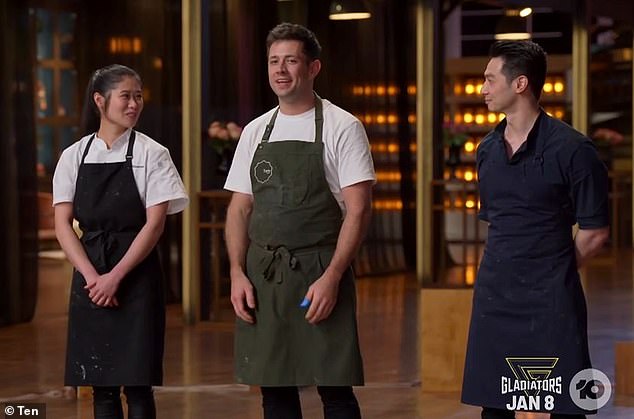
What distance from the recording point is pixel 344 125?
3.70 m

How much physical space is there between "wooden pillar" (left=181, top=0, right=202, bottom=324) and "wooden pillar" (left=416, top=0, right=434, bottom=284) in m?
2.88

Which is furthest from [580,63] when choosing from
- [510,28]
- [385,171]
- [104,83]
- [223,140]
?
[104,83]

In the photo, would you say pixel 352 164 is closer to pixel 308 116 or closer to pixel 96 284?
pixel 308 116

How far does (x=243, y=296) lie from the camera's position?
12.2ft

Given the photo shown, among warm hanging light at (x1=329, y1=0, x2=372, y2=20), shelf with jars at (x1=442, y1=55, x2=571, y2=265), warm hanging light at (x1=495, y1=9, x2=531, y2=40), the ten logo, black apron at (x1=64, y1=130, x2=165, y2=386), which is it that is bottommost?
the ten logo

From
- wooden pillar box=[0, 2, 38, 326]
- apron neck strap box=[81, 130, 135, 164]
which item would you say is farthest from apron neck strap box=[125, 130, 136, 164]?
wooden pillar box=[0, 2, 38, 326]

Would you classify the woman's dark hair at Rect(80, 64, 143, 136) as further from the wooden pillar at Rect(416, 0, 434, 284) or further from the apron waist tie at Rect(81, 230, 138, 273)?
the wooden pillar at Rect(416, 0, 434, 284)

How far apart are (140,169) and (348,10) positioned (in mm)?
7283

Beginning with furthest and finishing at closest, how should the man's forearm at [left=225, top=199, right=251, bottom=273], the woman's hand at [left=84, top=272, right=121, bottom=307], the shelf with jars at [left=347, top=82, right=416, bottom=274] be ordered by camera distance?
the shelf with jars at [left=347, top=82, right=416, bottom=274]
the woman's hand at [left=84, top=272, right=121, bottom=307]
the man's forearm at [left=225, top=199, right=251, bottom=273]

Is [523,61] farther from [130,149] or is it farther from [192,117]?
[192,117]

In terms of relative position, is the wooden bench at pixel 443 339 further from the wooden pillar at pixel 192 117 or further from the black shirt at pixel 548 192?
the wooden pillar at pixel 192 117

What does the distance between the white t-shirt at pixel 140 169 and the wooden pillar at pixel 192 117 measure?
4.27 m

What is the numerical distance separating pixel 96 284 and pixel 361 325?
15.5 feet

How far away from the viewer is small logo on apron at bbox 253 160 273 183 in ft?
12.2
